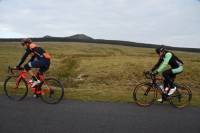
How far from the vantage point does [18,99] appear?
552 inches

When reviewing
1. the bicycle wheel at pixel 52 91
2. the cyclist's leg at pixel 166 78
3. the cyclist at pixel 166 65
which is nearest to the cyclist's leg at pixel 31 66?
the bicycle wheel at pixel 52 91

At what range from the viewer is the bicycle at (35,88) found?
44.6 feet

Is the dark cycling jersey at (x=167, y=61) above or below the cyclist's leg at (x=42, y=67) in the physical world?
above

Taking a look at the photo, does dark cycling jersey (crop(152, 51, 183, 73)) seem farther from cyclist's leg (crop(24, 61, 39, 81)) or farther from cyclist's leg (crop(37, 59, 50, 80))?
cyclist's leg (crop(24, 61, 39, 81))

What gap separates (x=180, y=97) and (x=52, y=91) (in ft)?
15.3

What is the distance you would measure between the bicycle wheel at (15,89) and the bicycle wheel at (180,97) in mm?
5378

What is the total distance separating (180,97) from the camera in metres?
14.3

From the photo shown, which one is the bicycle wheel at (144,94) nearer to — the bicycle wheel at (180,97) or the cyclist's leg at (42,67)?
the bicycle wheel at (180,97)

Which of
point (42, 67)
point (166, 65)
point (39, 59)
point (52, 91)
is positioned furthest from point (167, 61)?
point (39, 59)

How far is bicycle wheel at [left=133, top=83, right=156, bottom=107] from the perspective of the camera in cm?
1412

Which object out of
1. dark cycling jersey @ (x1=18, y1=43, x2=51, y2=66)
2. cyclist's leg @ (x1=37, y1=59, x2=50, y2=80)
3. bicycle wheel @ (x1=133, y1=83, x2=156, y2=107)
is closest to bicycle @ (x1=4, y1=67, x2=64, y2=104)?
cyclist's leg @ (x1=37, y1=59, x2=50, y2=80)

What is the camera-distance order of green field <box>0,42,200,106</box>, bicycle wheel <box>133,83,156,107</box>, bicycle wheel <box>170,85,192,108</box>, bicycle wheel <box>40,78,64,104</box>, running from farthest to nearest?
green field <box>0,42,200,106</box> → bicycle wheel <box>170,85,192,108</box> → bicycle wheel <box>133,83,156,107</box> → bicycle wheel <box>40,78,64,104</box>

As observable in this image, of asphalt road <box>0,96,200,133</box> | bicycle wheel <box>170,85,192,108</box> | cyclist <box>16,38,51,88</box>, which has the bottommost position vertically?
asphalt road <box>0,96,200,133</box>

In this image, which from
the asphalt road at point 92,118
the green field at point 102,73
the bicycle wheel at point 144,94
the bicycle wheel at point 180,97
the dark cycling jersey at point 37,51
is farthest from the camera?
the green field at point 102,73
